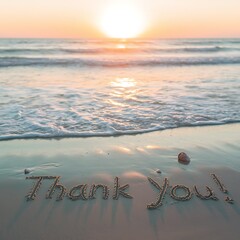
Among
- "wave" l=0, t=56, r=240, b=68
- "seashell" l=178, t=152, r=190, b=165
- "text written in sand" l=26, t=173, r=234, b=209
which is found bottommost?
"text written in sand" l=26, t=173, r=234, b=209

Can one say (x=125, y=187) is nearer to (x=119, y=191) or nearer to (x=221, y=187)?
(x=119, y=191)

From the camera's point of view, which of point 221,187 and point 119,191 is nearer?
point 119,191

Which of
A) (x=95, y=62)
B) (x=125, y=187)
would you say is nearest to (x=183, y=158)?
(x=125, y=187)

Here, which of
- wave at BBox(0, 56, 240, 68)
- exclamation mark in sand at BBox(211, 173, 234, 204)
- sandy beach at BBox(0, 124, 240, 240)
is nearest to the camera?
sandy beach at BBox(0, 124, 240, 240)

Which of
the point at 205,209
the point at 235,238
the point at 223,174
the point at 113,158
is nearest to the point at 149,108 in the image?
the point at 113,158

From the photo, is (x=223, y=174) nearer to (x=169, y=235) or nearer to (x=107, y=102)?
(x=169, y=235)

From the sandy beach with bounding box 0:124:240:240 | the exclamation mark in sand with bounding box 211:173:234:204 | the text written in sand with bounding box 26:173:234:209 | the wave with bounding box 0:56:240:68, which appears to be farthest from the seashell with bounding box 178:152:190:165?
the wave with bounding box 0:56:240:68

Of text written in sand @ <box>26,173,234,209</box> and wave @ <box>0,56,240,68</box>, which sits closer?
text written in sand @ <box>26,173,234,209</box>

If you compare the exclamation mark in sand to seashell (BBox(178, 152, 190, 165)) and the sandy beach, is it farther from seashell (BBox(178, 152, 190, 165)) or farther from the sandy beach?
seashell (BBox(178, 152, 190, 165))

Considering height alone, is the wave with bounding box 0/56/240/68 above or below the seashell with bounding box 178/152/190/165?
above

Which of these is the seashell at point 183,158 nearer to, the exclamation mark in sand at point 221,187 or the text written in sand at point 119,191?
the exclamation mark in sand at point 221,187
